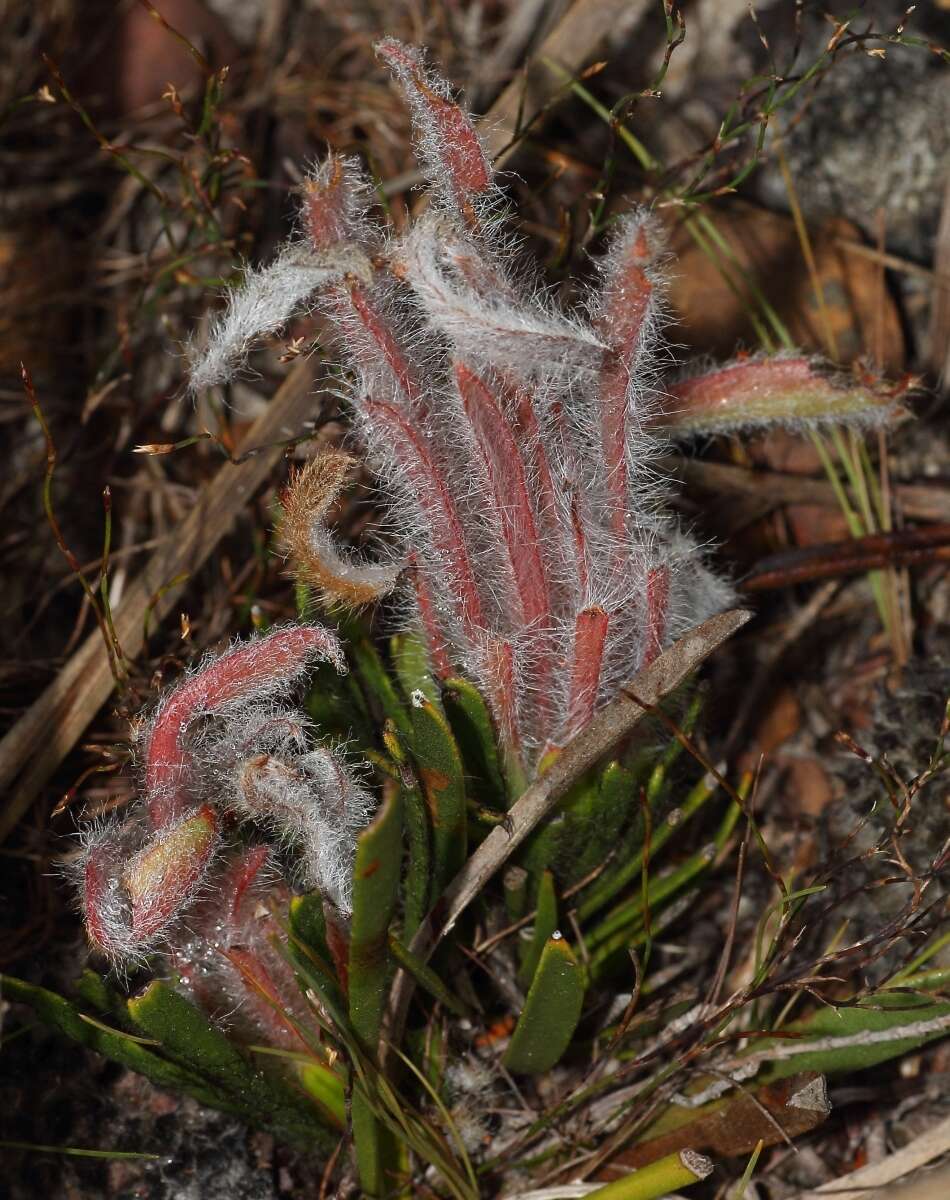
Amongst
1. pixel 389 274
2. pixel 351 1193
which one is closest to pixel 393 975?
pixel 351 1193

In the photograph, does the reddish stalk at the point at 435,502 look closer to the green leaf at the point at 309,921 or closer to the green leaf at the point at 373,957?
the green leaf at the point at 373,957

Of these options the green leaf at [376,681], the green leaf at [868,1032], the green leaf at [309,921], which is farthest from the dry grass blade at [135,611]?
the green leaf at [868,1032]

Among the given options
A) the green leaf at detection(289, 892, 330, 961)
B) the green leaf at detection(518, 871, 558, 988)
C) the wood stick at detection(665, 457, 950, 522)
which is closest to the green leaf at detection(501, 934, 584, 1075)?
the green leaf at detection(518, 871, 558, 988)

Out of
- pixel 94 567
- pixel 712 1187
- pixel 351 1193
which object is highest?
pixel 94 567

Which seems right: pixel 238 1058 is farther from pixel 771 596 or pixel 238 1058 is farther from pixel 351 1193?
pixel 771 596

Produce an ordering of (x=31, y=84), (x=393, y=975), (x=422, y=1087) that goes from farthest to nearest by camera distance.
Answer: (x=31, y=84), (x=422, y=1087), (x=393, y=975)

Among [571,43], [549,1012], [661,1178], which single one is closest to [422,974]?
[549,1012]
